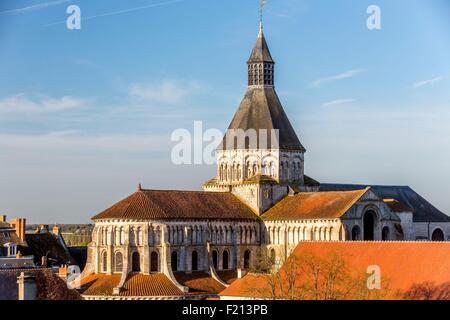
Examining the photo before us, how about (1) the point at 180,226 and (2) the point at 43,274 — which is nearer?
(2) the point at 43,274

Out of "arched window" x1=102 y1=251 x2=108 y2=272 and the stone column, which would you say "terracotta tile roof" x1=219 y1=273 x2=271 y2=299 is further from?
"arched window" x1=102 y1=251 x2=108 y2=272

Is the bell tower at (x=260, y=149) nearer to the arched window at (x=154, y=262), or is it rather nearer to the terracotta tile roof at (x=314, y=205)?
the terracotta tile roof at (x=314, y=205)

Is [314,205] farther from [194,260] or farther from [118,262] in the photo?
[118,262]

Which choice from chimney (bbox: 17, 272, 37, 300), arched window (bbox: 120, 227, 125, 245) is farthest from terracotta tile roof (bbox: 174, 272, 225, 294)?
chimney (bbox: 17, 272, 37, 300)

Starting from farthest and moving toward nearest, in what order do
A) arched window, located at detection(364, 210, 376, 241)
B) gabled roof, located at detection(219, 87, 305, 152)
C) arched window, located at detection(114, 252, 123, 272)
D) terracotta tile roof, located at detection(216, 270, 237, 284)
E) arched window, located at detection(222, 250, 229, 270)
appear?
1. gabled roof, located at detection(219, 87, 305, 152)
2. arched window, located at detection(222, 250, 229, 270)
3. terracotta tile roof, located at detection(216, 270, 237, 284)
4. arched window, located at detection(364, 210, 376, 241)
5. arched window, located at detection(114, 252, 123, 272)

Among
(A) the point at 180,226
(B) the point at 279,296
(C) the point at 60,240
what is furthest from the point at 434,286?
(C) the point at 60,240
